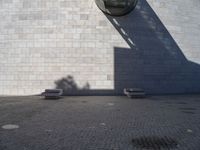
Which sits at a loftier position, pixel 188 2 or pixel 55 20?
pixel 188 2

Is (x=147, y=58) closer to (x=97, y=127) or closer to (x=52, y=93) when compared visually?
(x=52, y=93)

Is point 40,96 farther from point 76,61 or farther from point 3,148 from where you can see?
point 3,148

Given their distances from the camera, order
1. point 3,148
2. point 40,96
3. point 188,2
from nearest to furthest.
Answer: point 3,148 → point 40,96 → point 188,2

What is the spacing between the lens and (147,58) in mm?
16484

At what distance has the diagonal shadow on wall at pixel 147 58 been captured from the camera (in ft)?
52.5

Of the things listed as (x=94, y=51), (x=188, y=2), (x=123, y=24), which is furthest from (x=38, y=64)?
(x=188, y=2)

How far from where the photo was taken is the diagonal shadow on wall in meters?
16.0

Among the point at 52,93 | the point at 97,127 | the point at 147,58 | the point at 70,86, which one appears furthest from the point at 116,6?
the point at 97,127

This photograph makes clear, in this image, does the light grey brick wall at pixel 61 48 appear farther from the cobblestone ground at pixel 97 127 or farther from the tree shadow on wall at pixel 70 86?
the cobblestone ground at pixel 97 127

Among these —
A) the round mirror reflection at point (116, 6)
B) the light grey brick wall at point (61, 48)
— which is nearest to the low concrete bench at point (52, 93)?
the light grey brick wall at point (61, 48)

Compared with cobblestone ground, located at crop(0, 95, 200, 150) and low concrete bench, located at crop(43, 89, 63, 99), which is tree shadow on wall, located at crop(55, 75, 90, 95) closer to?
low concrete bench, located at crop(43, 89, 63, 99)

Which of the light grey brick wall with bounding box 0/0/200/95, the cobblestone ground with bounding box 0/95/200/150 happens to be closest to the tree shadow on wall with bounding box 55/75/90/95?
the light grey brick wall with bounding box 0/0/200/95

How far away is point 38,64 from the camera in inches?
616

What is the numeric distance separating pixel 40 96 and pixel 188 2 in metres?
9.98
